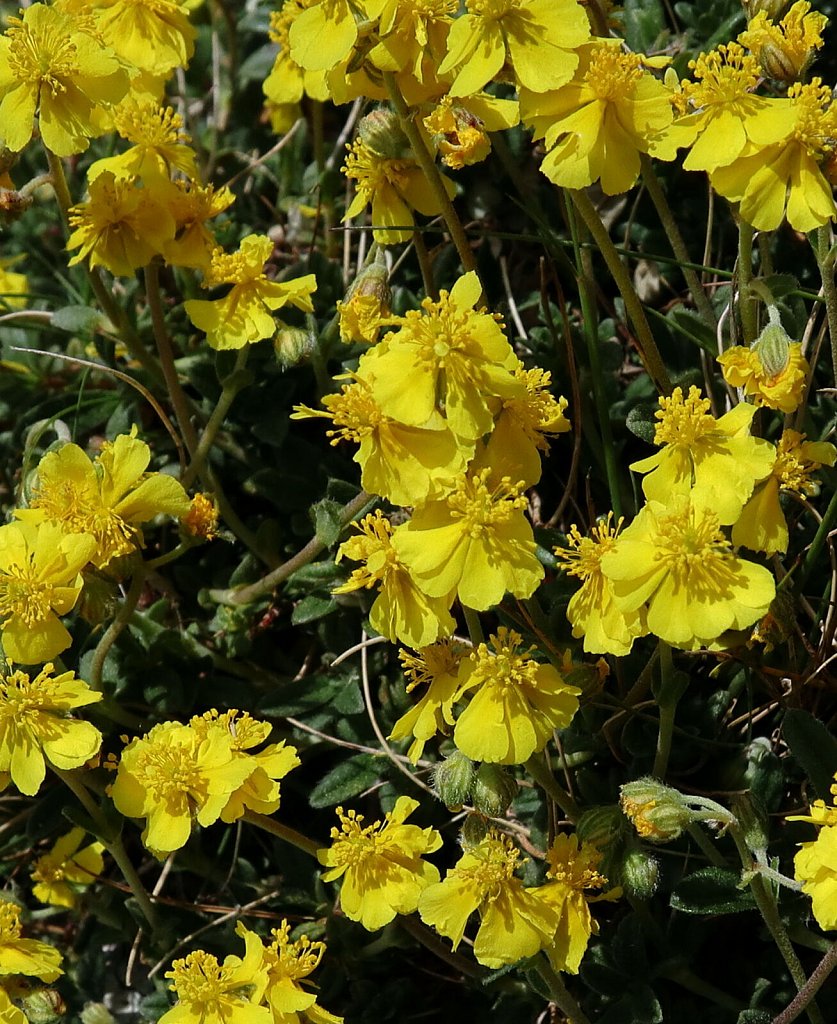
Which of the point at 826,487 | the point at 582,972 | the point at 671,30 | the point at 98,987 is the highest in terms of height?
the point at 671,30

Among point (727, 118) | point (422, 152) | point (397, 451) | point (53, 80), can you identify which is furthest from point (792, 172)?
point (53, 80)

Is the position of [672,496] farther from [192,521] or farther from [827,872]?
[192,521]

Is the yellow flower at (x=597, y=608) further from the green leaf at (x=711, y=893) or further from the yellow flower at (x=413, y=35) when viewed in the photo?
the yellow flower at (x=413, y=35)

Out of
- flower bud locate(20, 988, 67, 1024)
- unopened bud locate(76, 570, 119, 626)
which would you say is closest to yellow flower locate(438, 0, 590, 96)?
unopened bud locate(76, 570, 119, 626)

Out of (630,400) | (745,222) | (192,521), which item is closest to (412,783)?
(192,521)

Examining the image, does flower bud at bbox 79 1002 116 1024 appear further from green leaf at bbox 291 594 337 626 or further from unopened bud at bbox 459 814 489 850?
unopened bud at bbox 459 814 489 850

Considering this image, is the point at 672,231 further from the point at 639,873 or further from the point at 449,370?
the point at 639,873

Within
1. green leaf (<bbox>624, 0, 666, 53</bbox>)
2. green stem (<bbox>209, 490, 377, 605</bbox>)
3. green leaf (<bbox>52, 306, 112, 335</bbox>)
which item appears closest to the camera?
green stem (<bbox>209, 490, 377, 605</bbox>)
